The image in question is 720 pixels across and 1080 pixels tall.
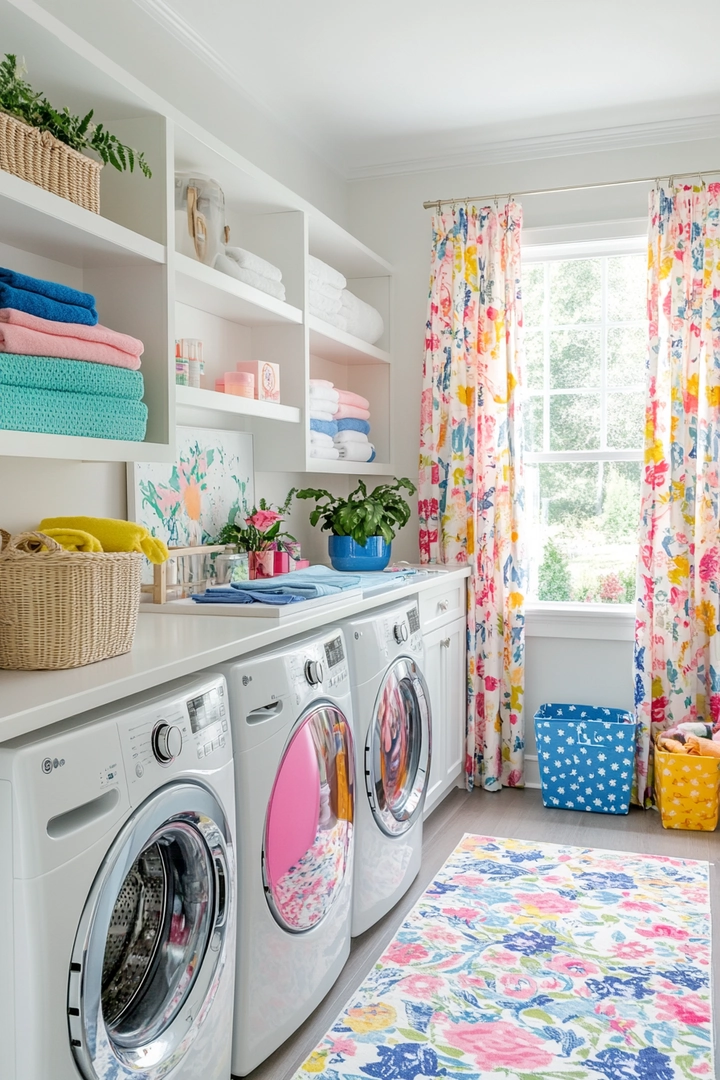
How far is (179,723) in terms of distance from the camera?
1.64 m

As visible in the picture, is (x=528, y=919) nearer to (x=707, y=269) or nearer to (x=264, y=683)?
(x=264, y=683)

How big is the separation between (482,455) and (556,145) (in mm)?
1341

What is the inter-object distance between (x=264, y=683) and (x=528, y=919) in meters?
1.33

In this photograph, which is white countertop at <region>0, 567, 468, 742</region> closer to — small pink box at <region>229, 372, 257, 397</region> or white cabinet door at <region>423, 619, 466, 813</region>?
small pink box at <region>229, 372, 257, 397</region>

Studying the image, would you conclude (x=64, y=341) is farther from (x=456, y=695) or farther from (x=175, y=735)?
(x=456, y=695)

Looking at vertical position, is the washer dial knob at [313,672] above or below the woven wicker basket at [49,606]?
below

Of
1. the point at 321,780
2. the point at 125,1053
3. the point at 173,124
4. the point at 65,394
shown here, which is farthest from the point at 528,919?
the point at 173,124

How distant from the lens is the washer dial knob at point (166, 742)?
61.6 inches

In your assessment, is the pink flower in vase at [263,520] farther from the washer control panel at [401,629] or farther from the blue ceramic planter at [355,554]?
the washer control panel at [401,629]

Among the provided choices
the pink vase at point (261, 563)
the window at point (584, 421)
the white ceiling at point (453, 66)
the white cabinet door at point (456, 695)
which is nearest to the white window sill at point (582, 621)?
the window at point (584, 421)

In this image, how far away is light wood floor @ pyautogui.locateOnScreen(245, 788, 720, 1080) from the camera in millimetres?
2621

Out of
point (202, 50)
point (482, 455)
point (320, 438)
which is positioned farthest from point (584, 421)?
point (202, 50)

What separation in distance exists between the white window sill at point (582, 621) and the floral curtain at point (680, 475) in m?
0.14

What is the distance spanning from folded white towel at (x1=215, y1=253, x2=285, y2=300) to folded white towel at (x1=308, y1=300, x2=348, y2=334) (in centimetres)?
27
